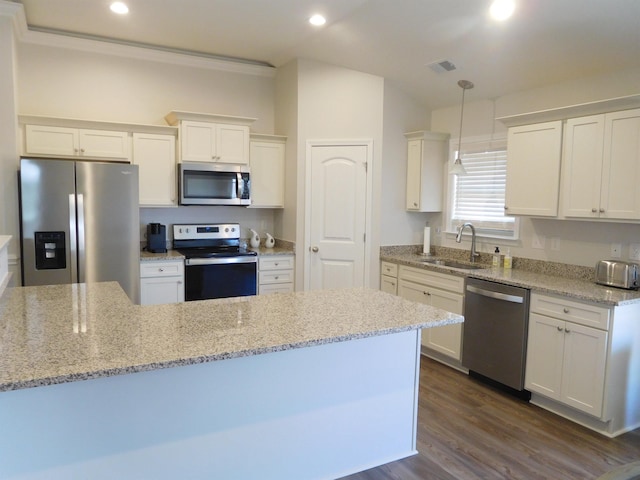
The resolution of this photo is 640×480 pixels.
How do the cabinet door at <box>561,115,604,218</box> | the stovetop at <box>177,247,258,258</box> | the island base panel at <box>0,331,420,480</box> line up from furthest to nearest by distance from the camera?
1. the stovetop at <box>177,247,258,258</box>
2. the cabinet door at <box>561,115,604,218</box>
3. the island base panel at <box>0,331,420,480</box>

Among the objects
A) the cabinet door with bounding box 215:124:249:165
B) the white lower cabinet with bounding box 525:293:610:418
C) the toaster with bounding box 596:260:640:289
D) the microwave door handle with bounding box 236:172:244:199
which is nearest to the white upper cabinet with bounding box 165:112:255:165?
the cabinet door with bounding box 215:124:249:165

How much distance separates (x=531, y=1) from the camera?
2855 mm

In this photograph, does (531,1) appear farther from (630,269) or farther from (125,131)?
(125,131)

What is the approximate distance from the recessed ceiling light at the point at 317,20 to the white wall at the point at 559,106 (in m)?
1.50

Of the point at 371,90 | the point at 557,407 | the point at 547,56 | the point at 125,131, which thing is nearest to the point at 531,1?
the point at 547,56

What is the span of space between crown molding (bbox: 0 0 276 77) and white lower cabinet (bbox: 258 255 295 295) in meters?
2.14

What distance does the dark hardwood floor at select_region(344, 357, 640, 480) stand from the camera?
2484mm

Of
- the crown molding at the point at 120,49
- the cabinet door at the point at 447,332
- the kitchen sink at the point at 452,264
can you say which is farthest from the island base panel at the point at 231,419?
the crown molding at the point at 120,49

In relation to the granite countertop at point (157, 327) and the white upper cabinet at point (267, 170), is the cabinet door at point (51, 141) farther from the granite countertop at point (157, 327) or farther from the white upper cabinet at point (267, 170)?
the granite countertop at point (157, 327)

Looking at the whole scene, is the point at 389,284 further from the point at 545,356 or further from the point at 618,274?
the point at 618,274

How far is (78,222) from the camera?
369 centimetres

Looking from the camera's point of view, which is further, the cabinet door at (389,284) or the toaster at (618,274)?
the cabinet door at (389,284)

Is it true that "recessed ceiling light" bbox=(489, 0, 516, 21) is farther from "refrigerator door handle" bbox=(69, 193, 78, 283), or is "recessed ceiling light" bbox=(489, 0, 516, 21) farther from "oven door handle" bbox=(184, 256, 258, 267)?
"refrigerator door handle" bbox=(69, 193, 78, 283)

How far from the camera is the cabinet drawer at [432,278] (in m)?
3.84
